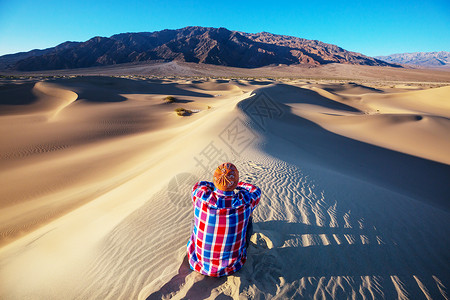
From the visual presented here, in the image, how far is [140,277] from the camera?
2281 millimetres

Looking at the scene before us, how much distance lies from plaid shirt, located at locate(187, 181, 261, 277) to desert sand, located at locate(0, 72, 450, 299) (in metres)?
0.19

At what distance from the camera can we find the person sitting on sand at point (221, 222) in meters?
1.87

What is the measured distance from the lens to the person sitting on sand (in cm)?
187

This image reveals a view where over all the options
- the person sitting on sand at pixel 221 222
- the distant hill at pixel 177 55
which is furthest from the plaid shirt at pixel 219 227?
the distant hill at pixel 177 55

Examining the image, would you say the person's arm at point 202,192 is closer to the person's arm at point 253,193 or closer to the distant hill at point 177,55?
the person's arm at point 253,193

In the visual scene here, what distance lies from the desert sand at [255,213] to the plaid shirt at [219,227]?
188 millimetres

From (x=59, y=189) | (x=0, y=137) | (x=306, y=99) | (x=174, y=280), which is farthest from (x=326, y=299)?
(x=306, y=99)

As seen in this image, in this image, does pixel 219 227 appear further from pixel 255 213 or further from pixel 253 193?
pixel 255 213

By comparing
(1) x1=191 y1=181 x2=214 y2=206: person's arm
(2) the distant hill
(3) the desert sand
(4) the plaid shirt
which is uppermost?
(2) the distant hill

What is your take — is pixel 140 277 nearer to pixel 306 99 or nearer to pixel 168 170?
pixel 168 170

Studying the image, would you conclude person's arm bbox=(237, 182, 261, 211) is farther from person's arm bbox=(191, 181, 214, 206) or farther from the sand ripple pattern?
the sand ripple pattern

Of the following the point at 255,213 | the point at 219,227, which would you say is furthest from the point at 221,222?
the point at 255,213

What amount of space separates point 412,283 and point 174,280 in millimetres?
2495

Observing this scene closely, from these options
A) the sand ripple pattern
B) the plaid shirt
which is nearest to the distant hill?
the sand ripple pattern
